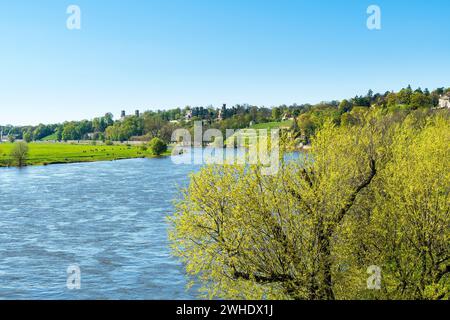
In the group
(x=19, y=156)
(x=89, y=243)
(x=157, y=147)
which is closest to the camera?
(x=89, y=243)

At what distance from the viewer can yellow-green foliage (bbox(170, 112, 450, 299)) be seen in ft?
76.0

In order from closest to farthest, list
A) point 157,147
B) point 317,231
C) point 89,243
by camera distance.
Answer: point 317,231, point 89,243, point 157,147

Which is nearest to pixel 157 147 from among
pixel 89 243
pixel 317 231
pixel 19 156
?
pixel 19 156

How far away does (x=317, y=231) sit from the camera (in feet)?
76.9

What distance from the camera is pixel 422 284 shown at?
23594 mm

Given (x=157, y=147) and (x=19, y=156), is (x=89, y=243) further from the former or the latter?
(x=157, y=147)

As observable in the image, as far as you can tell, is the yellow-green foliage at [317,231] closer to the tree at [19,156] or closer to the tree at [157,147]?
the tree at [19,156]

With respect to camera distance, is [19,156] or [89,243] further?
[19,156]

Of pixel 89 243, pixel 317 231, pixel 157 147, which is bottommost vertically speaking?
pixel 89 243

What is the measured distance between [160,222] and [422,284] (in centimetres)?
3894

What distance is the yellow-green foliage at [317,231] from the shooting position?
23.2 m

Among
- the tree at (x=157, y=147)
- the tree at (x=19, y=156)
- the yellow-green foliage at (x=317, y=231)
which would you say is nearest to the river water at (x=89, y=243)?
the yellow-green foliage at (x=317, y=231)

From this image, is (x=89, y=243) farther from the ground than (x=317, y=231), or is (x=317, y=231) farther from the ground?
(x=317, y=231)
